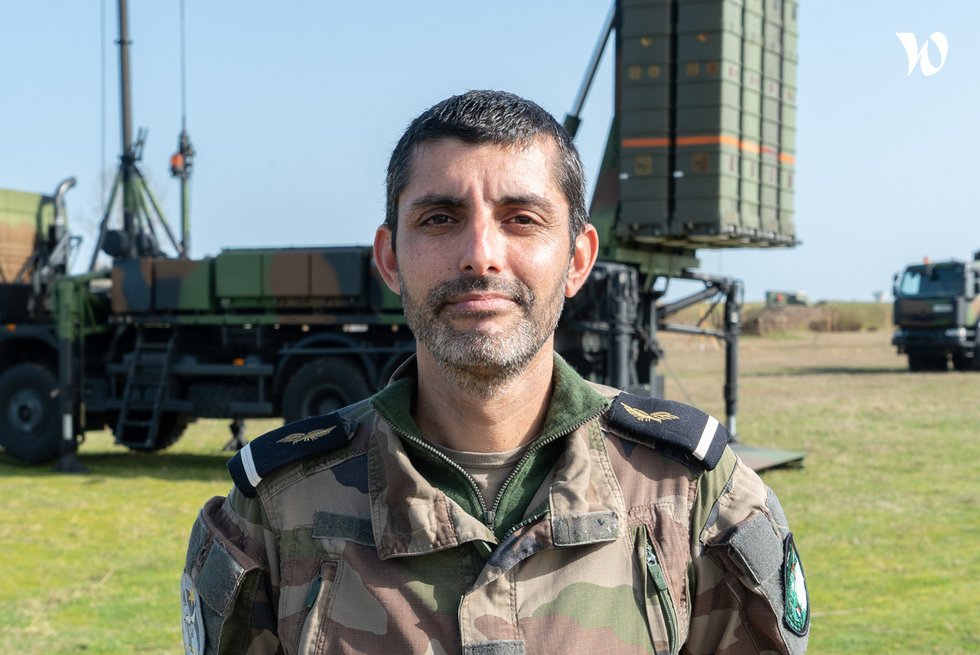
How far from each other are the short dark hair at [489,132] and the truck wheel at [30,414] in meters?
10.8

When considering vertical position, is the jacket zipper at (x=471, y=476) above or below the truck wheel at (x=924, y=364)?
above

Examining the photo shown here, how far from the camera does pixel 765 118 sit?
1102 centimetres

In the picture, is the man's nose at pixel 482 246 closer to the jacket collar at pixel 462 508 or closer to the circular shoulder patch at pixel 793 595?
the jacket collar at pixel 462 508

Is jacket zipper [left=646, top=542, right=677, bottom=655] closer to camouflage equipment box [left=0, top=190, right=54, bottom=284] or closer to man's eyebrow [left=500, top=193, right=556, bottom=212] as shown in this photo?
man's eyebrow [left=500, top=193, right=556, bottom=212]

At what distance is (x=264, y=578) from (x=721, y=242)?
9.74 meters

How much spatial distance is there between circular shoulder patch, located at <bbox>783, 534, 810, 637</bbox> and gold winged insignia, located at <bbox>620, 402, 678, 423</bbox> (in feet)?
0.93

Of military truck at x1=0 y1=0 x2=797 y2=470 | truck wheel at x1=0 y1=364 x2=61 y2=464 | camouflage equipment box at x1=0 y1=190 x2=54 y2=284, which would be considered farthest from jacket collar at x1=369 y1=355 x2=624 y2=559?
camouflage equipment box at x1=0 y1=190 x2=54 y2=284

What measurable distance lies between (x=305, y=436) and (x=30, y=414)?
10.9m

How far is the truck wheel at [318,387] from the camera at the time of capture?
1053 centimetres

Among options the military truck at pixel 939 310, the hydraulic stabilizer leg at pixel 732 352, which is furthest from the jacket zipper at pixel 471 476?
the military truck at pixel 939 310

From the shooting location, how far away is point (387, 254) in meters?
2.06

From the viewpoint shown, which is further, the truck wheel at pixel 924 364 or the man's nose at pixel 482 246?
the truck wheel at pixel 924 364

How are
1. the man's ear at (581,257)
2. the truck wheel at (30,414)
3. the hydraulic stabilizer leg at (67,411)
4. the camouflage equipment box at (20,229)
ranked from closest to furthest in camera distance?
the man's ear at (581,257), the hydraulic stabilizer leg at (67,411), the truck wheel at (30,414), the camouflage equipment box at (20,229)

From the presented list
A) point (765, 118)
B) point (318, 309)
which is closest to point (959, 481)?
point (765, 118)
